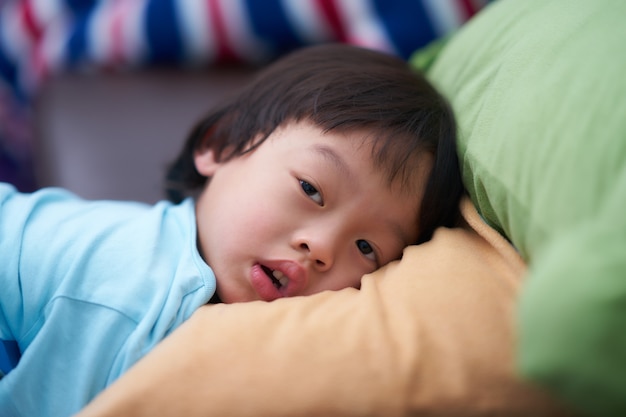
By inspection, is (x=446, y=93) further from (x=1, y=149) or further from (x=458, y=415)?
(x=1, y=149)

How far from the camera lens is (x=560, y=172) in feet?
1.82

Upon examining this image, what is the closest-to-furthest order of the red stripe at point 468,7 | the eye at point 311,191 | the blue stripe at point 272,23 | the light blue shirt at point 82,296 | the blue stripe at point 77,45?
the light blue shirt at point 82,296, the eye at point 311,191, the red stripe at point 468,7, the blue stripe at point 272,23, the blue stripe at point 77,45

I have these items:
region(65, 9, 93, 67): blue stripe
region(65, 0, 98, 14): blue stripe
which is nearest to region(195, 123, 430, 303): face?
region(65, 9, 93, 67): blue stripe

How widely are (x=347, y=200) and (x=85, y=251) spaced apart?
0.34m

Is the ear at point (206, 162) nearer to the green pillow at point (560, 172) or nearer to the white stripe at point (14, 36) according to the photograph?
the green pillow at point (560, 172)

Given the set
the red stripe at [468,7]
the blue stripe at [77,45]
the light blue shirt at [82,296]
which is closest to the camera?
the light blue shirt at [82,296]

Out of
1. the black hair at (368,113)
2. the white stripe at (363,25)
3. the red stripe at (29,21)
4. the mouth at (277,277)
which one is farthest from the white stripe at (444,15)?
the red stripe at (29,21)

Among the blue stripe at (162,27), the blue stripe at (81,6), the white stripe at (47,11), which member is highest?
the white stripe at (47,11)

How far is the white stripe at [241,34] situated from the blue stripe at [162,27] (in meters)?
0.12

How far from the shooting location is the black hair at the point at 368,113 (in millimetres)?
856

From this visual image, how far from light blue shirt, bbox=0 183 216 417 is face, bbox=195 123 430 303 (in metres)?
0.05

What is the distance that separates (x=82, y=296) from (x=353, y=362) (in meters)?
0.37

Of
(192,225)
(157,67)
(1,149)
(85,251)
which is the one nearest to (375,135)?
(192,225)

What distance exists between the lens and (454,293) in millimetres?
624
